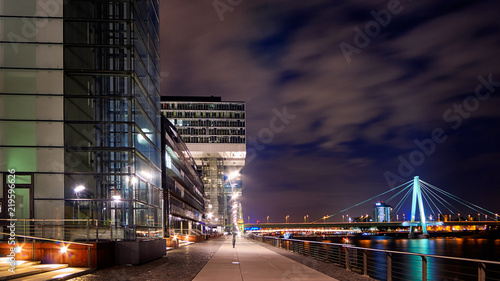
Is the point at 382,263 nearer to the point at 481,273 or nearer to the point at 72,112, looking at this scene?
the point at 72,112

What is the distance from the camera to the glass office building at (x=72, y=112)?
23.9 m

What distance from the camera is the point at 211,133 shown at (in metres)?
154

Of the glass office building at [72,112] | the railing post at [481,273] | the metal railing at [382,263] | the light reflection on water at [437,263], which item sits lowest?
the light reflection on water at [437,263]

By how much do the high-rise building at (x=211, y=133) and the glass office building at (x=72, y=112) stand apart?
4901 inches

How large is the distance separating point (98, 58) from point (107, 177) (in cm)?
614

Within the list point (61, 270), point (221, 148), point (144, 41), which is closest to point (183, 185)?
point (144, 41)

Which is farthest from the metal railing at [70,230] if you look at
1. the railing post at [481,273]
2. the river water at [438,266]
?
the railing post at [481,273]

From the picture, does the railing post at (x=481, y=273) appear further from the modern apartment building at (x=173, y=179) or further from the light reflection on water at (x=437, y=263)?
the modern apartment building at (x=173, y=179)
